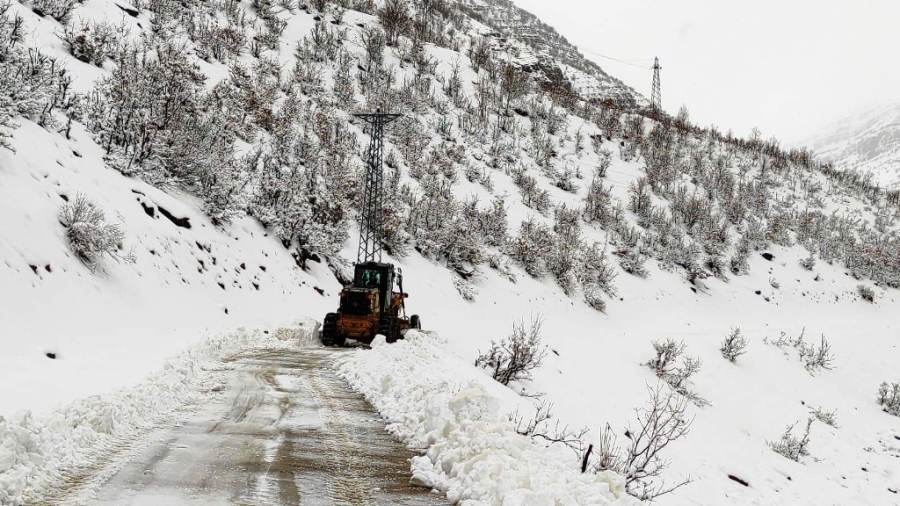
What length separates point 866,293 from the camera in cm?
3738

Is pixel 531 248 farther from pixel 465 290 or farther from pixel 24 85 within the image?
pixel 24 85

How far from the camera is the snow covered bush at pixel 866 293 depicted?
123 ft

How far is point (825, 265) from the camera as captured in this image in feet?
130

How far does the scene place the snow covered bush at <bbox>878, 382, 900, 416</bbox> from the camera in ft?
64.1

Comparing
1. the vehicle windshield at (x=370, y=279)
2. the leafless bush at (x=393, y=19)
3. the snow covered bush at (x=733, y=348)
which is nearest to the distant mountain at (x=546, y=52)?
the leafless bush at (x=393, y=19)

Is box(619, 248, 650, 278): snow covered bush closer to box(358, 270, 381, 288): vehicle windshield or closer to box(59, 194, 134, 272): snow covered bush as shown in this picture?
box(358, 270, 381, 288): vehicle windshield

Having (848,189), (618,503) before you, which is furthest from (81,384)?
(848,189)

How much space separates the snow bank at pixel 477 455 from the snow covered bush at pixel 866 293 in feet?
131

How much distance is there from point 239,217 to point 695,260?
87.6 ft

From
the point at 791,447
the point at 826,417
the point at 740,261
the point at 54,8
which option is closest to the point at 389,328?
the point at 791,447

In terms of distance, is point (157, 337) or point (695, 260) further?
point (695, 260)

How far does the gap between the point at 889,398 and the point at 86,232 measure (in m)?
25.3

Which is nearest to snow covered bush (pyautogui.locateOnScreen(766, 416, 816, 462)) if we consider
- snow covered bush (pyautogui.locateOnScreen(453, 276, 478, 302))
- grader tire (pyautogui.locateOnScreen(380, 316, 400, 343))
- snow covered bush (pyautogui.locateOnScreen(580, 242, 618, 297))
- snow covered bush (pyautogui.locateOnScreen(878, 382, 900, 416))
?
snow covered bush (pyautogui.locateOnScreen(878, 382, 900, 416))

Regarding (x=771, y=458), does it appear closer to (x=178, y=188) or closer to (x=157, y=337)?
(x=157, y=337)
